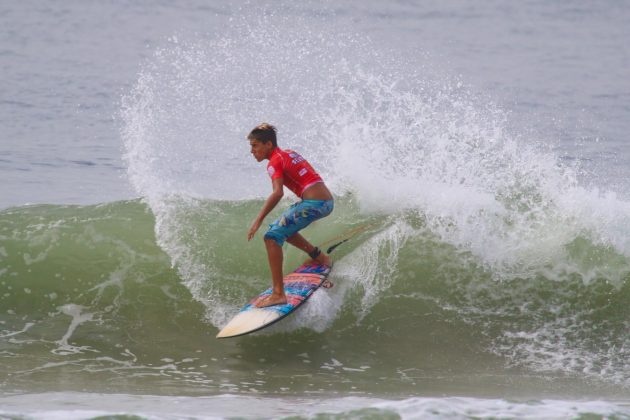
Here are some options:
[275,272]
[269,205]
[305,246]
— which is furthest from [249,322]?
[269,205]

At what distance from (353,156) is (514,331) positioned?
326 cm

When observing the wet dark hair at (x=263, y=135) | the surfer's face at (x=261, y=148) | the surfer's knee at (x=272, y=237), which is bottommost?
the surfer's knee at (x=272, y=237)

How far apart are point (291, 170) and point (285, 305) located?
3.80ft

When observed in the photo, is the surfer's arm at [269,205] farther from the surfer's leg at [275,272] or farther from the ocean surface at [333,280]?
the ocean surface at [333,280]

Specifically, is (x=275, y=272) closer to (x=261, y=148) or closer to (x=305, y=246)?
(x=305, y=246)

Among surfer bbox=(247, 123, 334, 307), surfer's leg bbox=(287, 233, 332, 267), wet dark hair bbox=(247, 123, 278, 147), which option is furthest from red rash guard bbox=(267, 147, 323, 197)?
surfer's leg bbox=(287, 233, 332, 267)

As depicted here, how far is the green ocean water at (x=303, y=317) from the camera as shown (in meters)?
7.79

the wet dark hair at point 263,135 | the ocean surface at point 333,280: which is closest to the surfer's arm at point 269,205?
the wet dark hair at point 263,135

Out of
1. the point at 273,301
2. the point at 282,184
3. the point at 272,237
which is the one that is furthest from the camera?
the point at 273,301

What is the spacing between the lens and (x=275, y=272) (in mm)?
8203

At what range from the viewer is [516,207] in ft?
33.5

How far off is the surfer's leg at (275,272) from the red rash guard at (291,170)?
548 millimetres

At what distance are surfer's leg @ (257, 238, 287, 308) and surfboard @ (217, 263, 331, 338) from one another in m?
0.05

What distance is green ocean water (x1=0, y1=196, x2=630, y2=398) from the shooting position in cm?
779
